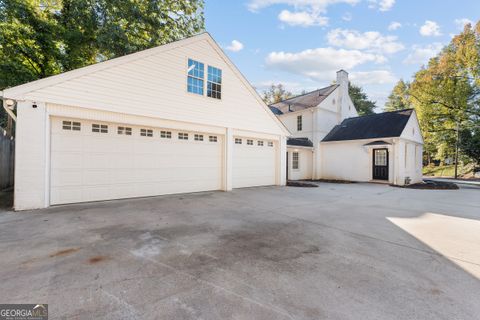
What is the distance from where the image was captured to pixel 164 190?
795 cm

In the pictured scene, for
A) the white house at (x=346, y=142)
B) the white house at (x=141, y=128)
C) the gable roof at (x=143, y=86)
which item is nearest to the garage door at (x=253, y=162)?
the white house at (x=141, y=128)

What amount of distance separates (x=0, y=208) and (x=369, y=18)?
16.3 m

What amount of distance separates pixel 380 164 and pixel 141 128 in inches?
579

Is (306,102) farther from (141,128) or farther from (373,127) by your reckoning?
(141,128)

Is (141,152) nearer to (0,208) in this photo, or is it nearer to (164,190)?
(164,190)

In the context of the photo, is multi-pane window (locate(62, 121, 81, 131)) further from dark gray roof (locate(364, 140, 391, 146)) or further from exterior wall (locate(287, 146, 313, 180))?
dark gray roof (locate(364, 140, 391, 146))

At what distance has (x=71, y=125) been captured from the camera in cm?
625

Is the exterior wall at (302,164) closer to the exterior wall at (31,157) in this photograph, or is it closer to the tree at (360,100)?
the exterior wall at (31,157)

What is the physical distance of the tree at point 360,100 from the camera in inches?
1142

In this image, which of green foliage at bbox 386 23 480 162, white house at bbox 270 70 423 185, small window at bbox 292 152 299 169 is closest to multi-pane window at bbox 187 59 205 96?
white house at bbox 270 70 423 185

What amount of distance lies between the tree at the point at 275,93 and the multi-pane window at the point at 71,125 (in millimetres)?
34791

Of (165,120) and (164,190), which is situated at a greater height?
(165,120)

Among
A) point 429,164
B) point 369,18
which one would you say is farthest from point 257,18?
point 429,164

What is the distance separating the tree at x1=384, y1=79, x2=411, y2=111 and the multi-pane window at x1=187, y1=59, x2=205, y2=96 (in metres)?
27.8
